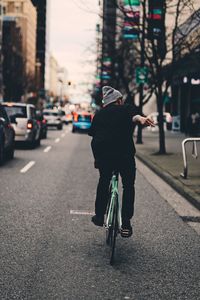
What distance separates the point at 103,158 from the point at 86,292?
1.59 metres

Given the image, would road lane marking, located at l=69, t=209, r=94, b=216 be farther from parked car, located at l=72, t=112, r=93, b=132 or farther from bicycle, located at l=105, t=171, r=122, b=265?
parked car, located at l=72, t=112, r=93, b=132

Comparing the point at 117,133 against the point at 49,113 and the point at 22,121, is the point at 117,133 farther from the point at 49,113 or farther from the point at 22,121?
the point at 49,113

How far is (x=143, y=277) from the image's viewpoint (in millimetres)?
5098

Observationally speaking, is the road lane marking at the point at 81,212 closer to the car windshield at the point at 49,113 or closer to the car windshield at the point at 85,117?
the car windshield at the point at 85,117

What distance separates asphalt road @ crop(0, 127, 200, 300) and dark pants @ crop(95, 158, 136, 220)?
51 cm

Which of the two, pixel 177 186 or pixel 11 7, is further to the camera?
pixel 11 7

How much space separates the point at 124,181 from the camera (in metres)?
5.79

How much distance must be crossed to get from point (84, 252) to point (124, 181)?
870mm

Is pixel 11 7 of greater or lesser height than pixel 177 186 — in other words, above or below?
above

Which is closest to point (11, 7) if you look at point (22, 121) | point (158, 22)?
point (22, 121)

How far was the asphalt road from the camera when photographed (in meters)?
4.69

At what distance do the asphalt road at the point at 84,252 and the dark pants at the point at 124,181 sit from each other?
510mm

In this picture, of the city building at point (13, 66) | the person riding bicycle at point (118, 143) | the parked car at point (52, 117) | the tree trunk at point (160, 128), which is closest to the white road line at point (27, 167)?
the tree trunk at point (160, 128)

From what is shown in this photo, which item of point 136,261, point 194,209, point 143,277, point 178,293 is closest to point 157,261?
point 136,261
